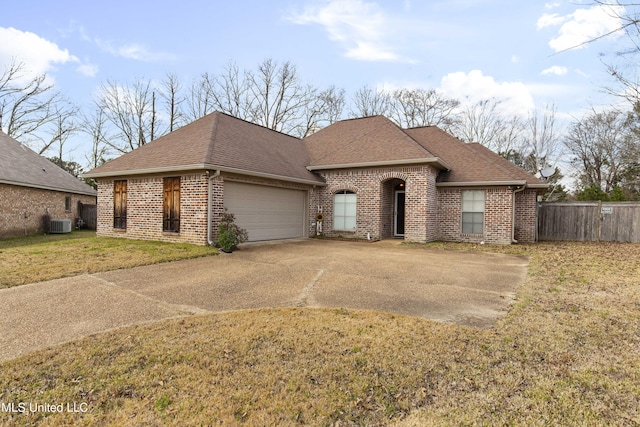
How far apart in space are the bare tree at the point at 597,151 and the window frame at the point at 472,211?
17.9 meters

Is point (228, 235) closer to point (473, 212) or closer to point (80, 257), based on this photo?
point (80, 257)

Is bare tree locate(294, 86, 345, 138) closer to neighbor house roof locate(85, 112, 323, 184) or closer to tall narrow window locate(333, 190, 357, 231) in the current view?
neighbor house roof locate(85, 112, 323, 184)

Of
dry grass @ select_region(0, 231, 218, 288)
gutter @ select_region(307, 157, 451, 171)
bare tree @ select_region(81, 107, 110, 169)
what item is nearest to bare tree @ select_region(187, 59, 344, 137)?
bare tree @ select_region(81, 107, 110, 169)

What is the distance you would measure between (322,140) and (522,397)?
15890 millimetres

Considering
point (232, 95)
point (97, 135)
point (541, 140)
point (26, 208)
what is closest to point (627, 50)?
point (26, 208)

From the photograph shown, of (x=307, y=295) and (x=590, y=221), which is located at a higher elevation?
(x=590, y=221)

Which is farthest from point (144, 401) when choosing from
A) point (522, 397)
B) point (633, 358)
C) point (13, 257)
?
point (13, 257)

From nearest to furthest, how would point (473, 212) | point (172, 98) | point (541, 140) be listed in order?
point (473, 212) < point (541, 140) < point (172, 98)

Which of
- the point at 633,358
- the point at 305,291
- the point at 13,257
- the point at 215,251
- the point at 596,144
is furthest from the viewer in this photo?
the point at 596,144

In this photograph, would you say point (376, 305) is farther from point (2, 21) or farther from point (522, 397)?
point (2, 21)

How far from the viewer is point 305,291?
5766mm

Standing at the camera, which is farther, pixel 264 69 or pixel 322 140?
pixel 264 69

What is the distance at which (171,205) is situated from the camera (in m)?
11.4

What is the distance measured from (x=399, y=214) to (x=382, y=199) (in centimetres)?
177
